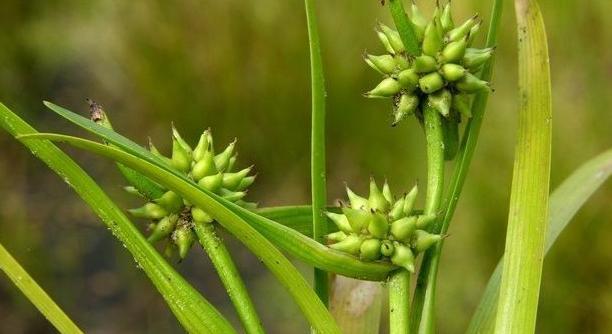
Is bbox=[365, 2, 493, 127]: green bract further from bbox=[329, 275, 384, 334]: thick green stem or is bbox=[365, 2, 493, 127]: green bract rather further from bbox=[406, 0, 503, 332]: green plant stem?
bbox=[329, 275, 384, 334]: thick green stem

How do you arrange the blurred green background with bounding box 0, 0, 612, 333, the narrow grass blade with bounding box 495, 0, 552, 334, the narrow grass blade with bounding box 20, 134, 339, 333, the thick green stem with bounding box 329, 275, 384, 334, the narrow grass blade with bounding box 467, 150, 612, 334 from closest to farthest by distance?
the narrow grass blade with bounding box 20, 134, 339, 333
the narrow grass blade with bounding box 495, 0, 552, 334
the narrow grass blade with bounding box 467, 150, 612, 334
the thick green stem with bounding box 329, 275, 384, 334
the blurred green background with bounding box 0, 0, 612, 333

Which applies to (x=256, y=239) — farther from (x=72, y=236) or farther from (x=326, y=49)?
(x=72, y=236)

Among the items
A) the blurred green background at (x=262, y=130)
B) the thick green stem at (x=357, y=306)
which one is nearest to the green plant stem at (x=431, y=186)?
the thick green stem at (x=357, y=306)

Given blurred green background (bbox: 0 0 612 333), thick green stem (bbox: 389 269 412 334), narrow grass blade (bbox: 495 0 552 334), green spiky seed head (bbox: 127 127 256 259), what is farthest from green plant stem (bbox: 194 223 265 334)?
blurred green background (bbox: 0 0 612 333)

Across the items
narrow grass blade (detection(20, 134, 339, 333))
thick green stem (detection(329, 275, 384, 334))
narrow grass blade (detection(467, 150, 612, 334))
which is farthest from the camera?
thick green stem (detection(329, 275, 384, 334))

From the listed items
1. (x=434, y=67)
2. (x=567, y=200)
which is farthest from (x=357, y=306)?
(x=434, y=67)

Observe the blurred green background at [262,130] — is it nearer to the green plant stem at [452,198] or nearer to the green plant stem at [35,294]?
the green plant stem at [452,198]

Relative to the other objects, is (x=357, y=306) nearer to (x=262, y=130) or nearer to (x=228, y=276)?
(x=228, y=276)

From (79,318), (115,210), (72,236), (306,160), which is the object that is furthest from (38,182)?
(115,210)
